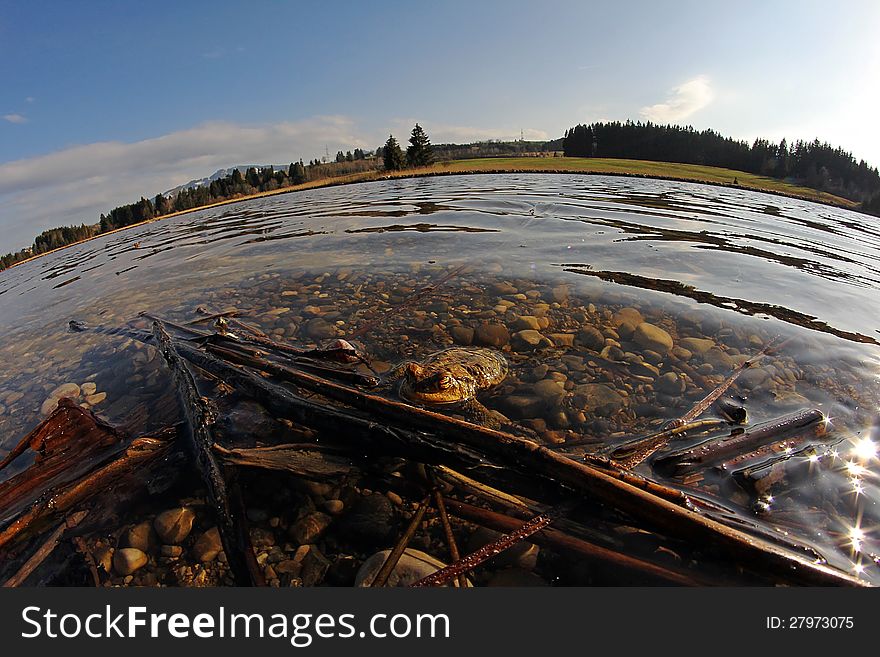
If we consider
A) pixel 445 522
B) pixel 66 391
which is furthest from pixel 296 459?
pixel 66 391

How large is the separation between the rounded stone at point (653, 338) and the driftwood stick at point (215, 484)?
3120 millimetres

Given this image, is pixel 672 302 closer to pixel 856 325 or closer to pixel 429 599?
pixel 856 325

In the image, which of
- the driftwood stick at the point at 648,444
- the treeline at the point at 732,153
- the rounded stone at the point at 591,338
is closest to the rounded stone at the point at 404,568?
the driftwood stick at the point at 648,444

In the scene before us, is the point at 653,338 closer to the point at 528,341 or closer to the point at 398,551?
the point at 528,341

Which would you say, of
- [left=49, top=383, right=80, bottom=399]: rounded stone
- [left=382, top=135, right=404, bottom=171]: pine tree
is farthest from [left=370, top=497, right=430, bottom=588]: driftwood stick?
[left=382, top=135, right=404, bottom=171]: pine tree

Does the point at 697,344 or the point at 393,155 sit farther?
the point at 393,155

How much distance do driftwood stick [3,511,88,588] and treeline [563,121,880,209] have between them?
283ft

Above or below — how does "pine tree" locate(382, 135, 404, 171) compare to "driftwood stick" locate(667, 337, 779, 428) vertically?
above

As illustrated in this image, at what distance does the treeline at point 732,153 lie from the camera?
67375mm

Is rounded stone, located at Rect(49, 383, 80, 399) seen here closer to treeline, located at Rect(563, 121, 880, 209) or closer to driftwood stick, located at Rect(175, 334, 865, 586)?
driftwood stick, located at Rect(175, 334, 865, 586)

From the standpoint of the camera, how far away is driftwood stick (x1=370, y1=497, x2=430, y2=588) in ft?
4.59

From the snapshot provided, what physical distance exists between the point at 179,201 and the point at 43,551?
70010 millimetres

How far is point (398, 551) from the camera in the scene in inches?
57.6

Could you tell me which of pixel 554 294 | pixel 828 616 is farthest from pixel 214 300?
pixel 828 616
